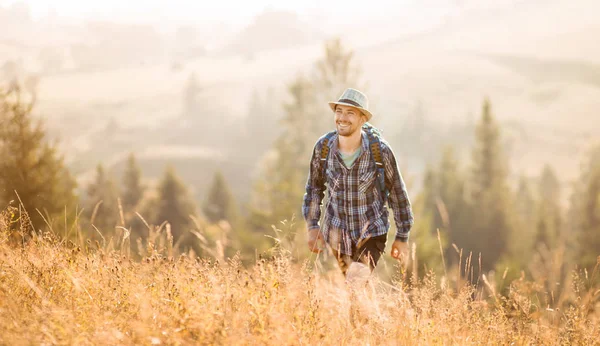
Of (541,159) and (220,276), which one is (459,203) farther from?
(541,159)

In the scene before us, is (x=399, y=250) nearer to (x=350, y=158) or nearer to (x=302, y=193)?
(x=350, y=158)

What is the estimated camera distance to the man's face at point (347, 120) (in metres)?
4.98

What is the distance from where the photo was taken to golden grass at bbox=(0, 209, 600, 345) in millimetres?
3006

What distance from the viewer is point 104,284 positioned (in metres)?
3.74

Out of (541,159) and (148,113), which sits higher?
(148,113)

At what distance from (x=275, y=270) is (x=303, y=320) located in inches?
18.3

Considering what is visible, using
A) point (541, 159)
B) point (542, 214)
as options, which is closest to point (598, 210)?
point (542, 214)

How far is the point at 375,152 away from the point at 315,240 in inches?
40.1

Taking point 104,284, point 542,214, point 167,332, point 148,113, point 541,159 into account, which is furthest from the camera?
point 148,113

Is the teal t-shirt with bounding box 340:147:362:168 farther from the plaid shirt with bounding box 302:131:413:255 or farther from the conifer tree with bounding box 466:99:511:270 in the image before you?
the conifer tree with bounding box 466:99:511:270

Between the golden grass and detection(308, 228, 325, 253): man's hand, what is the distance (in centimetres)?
70

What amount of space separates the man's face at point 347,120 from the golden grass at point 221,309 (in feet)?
4.52

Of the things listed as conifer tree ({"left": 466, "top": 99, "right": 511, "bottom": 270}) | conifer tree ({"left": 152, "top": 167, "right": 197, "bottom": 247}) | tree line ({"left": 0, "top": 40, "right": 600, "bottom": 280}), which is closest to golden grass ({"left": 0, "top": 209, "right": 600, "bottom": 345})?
tree line ({"left": 0, "top": 40, "right": 600, "bottom": 280})

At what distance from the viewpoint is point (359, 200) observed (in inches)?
202
